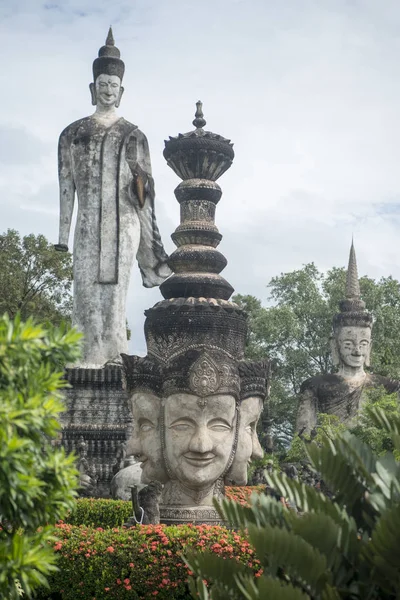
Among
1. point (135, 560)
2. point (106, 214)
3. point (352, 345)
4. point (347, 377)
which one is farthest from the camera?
point (347, 377)

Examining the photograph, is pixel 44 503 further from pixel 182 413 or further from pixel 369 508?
pixel 182 413

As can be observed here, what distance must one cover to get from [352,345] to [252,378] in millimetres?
10660

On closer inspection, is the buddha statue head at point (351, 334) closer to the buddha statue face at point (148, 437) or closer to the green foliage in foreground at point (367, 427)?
the green foliage in foreground at point (367, 427)

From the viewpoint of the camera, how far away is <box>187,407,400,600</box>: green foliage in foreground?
4.08 metres

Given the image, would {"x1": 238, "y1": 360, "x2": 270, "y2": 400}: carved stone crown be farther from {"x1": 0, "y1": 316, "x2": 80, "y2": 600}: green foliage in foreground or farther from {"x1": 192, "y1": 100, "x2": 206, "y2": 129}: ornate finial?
{"x1": 0, "y1": 316, "x2": 80, "y2": 600}: green foliage in foreground

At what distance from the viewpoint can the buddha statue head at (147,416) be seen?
30.1 feet

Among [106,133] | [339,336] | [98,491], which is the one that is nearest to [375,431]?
[339,336]

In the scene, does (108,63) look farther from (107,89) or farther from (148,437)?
(148,437)

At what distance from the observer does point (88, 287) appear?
1574 centimetres

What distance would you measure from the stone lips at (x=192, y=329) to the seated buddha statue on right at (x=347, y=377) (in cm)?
1056

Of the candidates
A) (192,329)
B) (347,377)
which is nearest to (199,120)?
(192,329)

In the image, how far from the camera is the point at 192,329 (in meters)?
9.28

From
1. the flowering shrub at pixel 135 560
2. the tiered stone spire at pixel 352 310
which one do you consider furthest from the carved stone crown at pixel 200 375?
the tiered stone spire at pixel 352 310

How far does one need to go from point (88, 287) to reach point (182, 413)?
23.3 feet
